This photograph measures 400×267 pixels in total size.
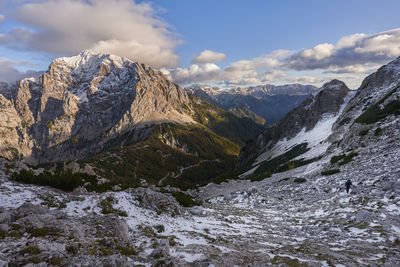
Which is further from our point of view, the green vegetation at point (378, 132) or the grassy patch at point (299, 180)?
the green vegetation at point (378, 132)

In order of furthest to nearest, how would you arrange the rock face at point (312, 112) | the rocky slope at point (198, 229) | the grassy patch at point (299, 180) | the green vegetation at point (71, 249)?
the rock face at point (312, 112), the grassy patch at point (299, 180), the rocky slope at point (198, 229), the green vegetation at point (71, 249)

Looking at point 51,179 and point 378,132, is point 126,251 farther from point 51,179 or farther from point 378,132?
point 378,132

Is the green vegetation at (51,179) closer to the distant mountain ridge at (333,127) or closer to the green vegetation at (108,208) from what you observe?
the green vegetation at (108,208)

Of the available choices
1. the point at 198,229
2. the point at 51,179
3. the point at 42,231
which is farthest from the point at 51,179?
the point at 198,229

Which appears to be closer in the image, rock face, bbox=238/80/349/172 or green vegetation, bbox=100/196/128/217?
green vegetation, bbox=100/196/128/217

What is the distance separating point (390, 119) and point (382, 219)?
107ft

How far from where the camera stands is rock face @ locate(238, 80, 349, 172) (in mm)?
117062

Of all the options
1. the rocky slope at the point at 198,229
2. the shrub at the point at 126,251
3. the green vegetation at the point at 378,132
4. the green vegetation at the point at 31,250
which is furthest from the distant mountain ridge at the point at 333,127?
the green vegetation at the point at 31,250

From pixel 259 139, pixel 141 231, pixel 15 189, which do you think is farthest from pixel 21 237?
pixel 259 139

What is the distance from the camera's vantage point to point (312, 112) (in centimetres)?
12575

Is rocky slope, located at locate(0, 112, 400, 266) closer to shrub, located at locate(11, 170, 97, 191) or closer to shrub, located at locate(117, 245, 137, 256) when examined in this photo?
shrub, located at locate(117, 245, 137, 256)

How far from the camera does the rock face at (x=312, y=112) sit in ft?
384

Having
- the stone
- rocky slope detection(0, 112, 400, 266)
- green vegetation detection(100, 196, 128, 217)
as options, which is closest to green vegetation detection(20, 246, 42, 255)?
rocky slope detection(0, 112, 400, 266)

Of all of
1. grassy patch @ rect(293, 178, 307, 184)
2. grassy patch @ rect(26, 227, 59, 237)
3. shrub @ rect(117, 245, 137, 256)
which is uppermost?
grassy patch @ rect(26, 227, 59, 237)
